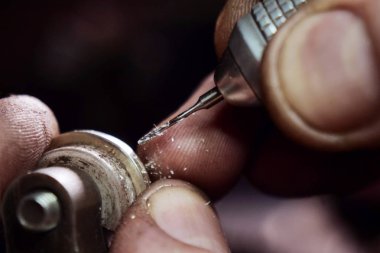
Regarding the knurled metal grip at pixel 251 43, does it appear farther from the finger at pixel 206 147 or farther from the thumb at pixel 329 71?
the finger at pixel 206 147

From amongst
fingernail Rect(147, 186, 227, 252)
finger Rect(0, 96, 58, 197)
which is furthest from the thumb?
finger Rect(0, 96, 58, 197)

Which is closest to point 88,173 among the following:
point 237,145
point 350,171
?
point 237,145

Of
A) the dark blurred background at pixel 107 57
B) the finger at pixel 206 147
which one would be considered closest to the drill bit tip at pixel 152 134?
the finger at pixel 206 147

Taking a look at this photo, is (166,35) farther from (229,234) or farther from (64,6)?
(229,234)

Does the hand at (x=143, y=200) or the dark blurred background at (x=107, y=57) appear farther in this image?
the dark blurred background at (x=107, y=57)

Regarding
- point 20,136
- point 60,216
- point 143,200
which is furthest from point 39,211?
point 20,136
